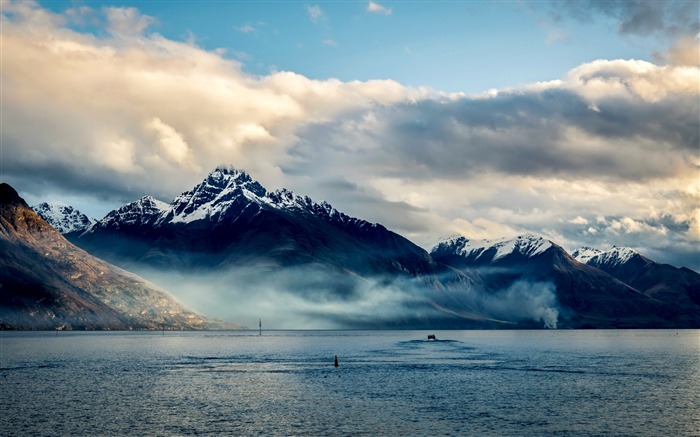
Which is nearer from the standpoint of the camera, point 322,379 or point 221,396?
point 221,396

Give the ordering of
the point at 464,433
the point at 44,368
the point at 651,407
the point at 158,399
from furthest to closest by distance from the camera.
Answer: the point at 44,368 → the point at 158,399 → the point at 651,407 → the point at 464,433

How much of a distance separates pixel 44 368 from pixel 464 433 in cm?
13726

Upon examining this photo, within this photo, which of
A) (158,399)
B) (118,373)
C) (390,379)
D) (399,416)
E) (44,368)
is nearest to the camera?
(399,416)

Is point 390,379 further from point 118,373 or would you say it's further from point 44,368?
point 44,368

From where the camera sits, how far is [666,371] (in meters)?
190

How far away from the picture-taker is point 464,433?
9281 centimetres

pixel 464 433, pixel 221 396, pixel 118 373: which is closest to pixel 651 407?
pixel 464 433

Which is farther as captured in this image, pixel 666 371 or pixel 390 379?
pixel 666 371

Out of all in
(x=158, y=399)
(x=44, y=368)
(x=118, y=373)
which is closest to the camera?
(x=158, y=399)

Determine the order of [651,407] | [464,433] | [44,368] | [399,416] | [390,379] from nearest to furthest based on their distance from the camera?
[464,433] < [399,416] < [651,407] < [390,379] < [44,368]

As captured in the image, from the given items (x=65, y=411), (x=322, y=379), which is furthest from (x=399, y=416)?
(x=322, y=379)

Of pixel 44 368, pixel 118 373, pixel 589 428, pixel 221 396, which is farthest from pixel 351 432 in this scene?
pixel 44 368

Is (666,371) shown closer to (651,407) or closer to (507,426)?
(651,407)

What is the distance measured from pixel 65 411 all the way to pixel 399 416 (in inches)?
2006
